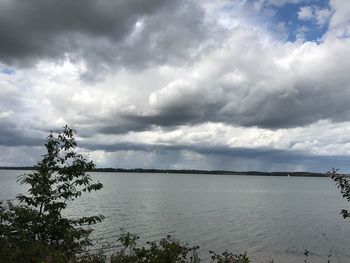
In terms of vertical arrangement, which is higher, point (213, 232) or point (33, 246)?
point (33, 246)

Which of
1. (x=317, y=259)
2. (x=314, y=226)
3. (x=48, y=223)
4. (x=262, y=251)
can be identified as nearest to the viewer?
(x=48, y=223)

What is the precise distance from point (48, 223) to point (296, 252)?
25622 millimetres

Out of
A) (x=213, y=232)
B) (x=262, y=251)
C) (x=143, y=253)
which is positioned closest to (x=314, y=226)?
(x=213, y=232)

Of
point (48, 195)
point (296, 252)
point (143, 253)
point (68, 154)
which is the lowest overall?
point (296, 252)

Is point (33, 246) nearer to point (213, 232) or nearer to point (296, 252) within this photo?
point (296, 252)

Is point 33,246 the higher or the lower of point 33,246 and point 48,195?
the lower

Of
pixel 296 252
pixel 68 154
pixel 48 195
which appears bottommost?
pixel 296 252

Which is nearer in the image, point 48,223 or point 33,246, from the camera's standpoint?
point 33,246

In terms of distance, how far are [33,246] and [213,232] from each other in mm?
31024

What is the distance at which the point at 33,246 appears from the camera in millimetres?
11211

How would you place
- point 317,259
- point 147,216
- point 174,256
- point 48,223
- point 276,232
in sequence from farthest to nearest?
point 147,216
point 276,232
point 317,259
point 48,223
point 174,256

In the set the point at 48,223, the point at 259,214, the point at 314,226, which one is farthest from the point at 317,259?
the point at 259,214

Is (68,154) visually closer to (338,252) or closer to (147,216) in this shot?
(338,252)

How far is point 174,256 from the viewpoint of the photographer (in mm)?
10812
